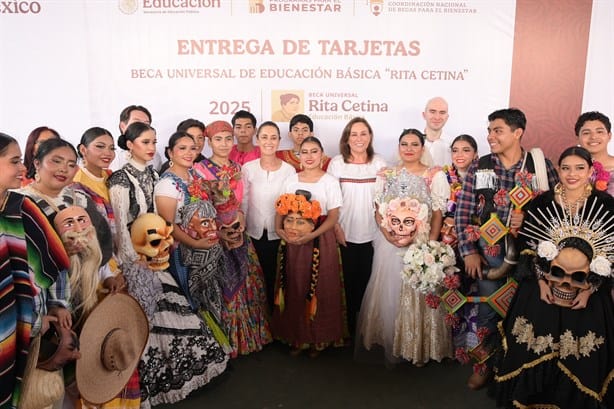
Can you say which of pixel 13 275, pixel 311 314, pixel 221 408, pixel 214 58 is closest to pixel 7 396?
pixel 13 275

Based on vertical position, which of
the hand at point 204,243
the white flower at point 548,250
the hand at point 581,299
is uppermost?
the white flower at point 548,250

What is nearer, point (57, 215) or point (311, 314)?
point (57, 215)

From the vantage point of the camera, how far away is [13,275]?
6.86ft

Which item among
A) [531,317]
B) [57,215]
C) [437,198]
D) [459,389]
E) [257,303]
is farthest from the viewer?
[257,303]

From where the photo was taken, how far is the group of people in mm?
→ 2439

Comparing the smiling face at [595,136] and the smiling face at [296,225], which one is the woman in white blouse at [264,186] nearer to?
the smiling face at [296,225]

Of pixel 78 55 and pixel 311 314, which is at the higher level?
pixel 78 55

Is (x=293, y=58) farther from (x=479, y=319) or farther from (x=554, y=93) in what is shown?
(x=479, y=319)

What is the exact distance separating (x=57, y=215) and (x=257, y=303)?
2.07 metres

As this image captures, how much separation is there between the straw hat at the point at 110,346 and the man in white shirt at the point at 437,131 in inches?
125

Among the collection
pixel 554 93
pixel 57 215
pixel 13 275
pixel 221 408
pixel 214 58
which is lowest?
pixel 221 408

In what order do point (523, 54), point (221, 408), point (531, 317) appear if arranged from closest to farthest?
point (531, 317), point (221, 408), point (523, 54)

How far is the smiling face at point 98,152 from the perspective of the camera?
9.68ft

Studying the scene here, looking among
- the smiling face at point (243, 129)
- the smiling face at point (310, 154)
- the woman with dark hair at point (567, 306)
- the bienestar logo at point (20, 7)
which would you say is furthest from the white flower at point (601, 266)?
the bienestar logo at point (20, 7)
